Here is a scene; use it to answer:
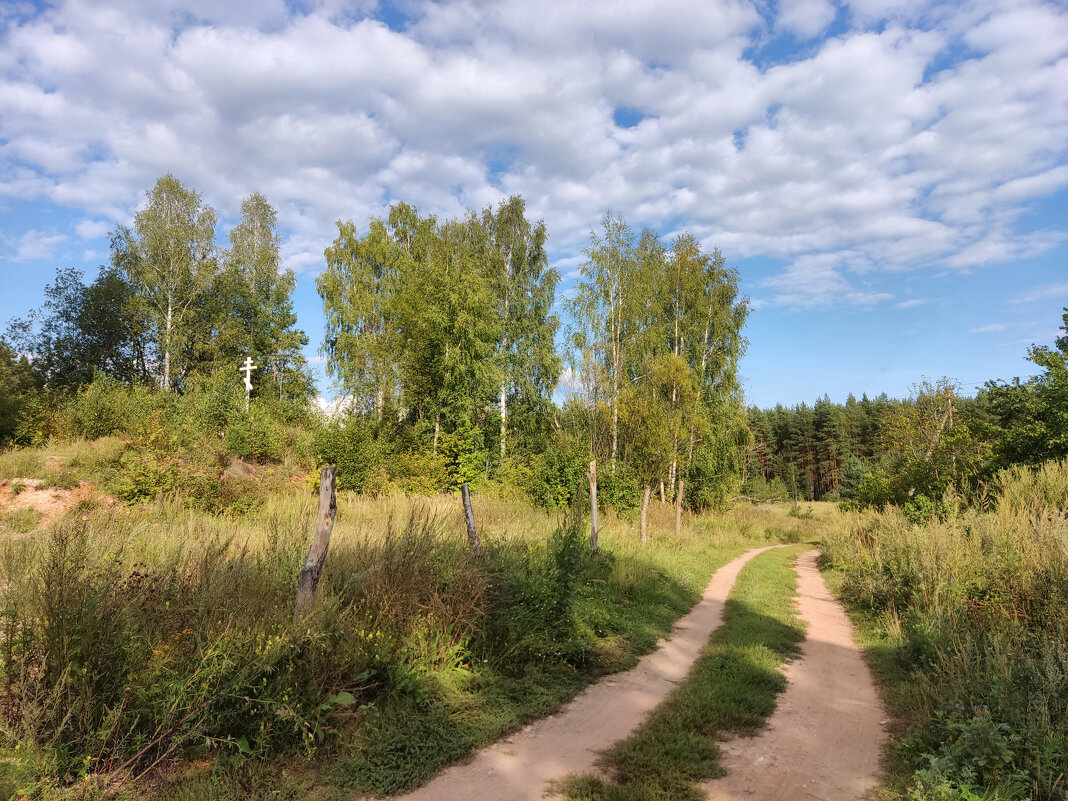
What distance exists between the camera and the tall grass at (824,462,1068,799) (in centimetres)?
389

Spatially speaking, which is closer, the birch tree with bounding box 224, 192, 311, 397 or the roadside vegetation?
the roadside vegetation

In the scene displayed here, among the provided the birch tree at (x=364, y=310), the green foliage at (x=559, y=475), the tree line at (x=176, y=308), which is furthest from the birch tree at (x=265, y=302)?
the green foliage at (x=559, y=475)

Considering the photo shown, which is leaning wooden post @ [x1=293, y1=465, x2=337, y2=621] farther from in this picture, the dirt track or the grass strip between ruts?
the grass strip between ruts

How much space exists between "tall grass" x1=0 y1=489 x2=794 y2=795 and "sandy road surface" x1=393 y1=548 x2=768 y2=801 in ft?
0.65

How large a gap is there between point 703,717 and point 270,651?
3.93 metres

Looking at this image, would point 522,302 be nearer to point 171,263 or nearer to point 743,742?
point 171,263

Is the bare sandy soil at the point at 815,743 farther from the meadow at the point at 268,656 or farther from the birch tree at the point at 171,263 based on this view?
the birch tree at the point at 171,263

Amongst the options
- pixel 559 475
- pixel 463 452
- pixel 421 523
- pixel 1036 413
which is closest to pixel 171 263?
pixel 463 452

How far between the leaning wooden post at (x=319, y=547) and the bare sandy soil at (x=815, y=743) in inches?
147

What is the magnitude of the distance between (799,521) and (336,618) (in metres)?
32.9

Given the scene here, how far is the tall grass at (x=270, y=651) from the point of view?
3.80m

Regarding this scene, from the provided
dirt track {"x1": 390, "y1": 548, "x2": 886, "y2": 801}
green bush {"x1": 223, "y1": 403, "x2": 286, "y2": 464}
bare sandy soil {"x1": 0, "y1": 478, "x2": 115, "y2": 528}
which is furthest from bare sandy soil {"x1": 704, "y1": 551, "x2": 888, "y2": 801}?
green bush {"x1": 223, "y1": 403, "x2": 286, "y2": 464}

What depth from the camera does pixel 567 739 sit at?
16.3 ft

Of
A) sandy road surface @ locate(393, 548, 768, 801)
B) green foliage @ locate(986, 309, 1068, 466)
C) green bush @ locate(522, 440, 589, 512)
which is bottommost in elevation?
sandy road surface @ locate(393, 548, 768, 801)
